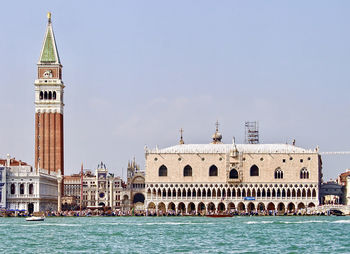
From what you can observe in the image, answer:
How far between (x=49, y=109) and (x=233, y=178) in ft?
110

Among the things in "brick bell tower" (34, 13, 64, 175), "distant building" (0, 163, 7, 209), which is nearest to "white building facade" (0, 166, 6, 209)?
"distant building" (0, 163, 7, 209)

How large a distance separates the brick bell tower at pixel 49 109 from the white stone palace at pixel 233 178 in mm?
18923

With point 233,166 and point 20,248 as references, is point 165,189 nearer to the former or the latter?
point 233,166

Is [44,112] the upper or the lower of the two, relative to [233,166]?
upper

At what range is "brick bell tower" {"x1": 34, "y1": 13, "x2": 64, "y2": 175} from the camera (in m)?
150

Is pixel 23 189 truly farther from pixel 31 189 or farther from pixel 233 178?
pixel 233 178

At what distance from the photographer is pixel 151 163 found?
5404 inches

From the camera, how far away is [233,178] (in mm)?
135875

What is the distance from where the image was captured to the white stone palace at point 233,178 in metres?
135

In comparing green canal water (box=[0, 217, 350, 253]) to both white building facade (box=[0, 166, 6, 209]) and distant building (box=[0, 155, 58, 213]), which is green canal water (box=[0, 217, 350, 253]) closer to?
white building facade (box=[0, 166, 6, 209])

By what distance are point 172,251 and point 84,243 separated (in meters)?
8.54

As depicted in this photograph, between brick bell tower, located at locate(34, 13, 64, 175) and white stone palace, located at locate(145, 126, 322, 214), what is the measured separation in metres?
18.9

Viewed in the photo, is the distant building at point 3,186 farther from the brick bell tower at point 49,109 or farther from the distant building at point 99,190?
the distant building at point 99,190

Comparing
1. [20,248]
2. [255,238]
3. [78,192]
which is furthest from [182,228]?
[78,192]
